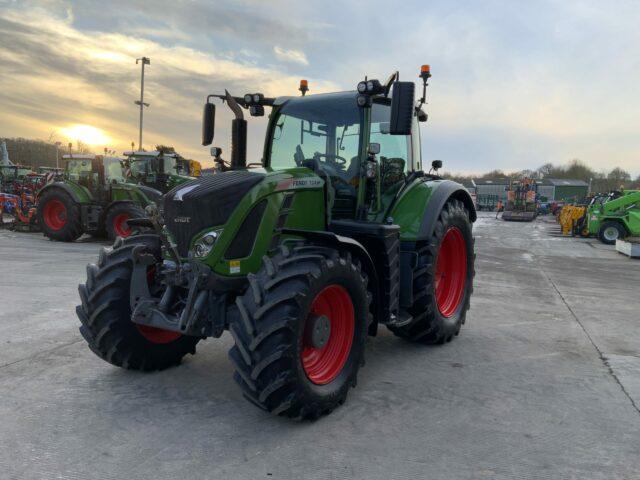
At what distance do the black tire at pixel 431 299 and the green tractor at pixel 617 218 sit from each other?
13.8 m

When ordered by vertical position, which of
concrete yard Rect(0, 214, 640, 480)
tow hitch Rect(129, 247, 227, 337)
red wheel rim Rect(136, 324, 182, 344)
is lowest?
concrete yard Rect(0, 214, 640, 480)

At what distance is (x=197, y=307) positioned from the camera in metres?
3.12

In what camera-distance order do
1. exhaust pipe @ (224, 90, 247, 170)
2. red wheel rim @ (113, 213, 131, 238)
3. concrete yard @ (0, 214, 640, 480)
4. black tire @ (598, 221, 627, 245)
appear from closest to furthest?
1. concrete yard @ (0, 214, 640, 480)
2. exhaust pipe @ (224, 90, 247, 170)
3. red wheel rim @ (113, 213, 131, 238)
4. black tire @ (598, 221, 627, 245)

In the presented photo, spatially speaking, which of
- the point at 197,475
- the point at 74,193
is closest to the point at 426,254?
the point at 197,475

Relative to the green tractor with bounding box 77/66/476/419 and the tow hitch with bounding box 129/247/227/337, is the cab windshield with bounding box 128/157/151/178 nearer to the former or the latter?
the green tractor with bounding box 77/66/476/419

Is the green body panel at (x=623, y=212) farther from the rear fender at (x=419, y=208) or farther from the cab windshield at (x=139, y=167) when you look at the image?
the cab windshield at (x=139, y=167)

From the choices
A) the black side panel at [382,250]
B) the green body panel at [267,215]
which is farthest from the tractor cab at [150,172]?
the green body panel at [267,215]

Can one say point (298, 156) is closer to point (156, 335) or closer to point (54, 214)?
point (156, 335)

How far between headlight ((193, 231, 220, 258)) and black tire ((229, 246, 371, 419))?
40 cm

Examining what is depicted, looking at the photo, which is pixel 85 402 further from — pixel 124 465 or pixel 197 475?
pixel 197 475

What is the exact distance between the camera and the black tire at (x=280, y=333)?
285 cm

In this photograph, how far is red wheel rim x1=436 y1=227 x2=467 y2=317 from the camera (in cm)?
535

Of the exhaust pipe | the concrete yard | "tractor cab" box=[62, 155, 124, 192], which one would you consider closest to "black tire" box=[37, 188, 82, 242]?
"tractor cab" box=[62, 155, 124, 192]

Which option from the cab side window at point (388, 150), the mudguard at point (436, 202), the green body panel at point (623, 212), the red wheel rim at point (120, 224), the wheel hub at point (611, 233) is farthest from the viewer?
the wheel hub at point (611, 233)
